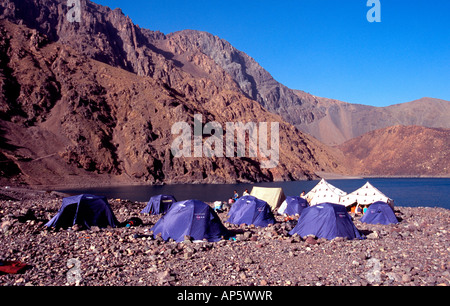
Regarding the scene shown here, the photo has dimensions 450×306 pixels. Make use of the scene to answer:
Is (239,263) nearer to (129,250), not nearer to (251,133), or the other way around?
(129,250)

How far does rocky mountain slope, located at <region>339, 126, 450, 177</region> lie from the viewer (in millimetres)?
146875

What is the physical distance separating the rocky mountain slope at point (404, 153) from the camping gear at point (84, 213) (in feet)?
509

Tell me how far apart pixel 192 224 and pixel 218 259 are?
135 inches

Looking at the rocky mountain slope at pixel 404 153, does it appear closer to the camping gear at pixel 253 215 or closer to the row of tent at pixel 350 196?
the row of tent at pixel 350 196

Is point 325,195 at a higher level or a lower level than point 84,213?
lower

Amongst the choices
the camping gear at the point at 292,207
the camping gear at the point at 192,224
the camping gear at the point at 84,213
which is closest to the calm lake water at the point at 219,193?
the camping gear at the point at 292,207

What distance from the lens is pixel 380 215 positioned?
2216 centimetres

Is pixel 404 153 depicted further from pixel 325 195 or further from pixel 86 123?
pixel 325 195

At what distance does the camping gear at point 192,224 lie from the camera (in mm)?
15070

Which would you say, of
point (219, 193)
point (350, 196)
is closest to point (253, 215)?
point (350, 196)

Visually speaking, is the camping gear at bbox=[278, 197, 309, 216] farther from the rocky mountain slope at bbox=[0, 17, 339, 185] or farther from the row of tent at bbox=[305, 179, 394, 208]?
the rocky mountain slope at bbox=[0, 17, 339, 185]

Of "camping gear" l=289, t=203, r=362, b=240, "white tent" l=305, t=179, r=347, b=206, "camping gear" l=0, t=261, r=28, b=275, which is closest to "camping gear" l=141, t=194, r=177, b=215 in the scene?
"camping gear" l=289, t=203, r=362, b=240
